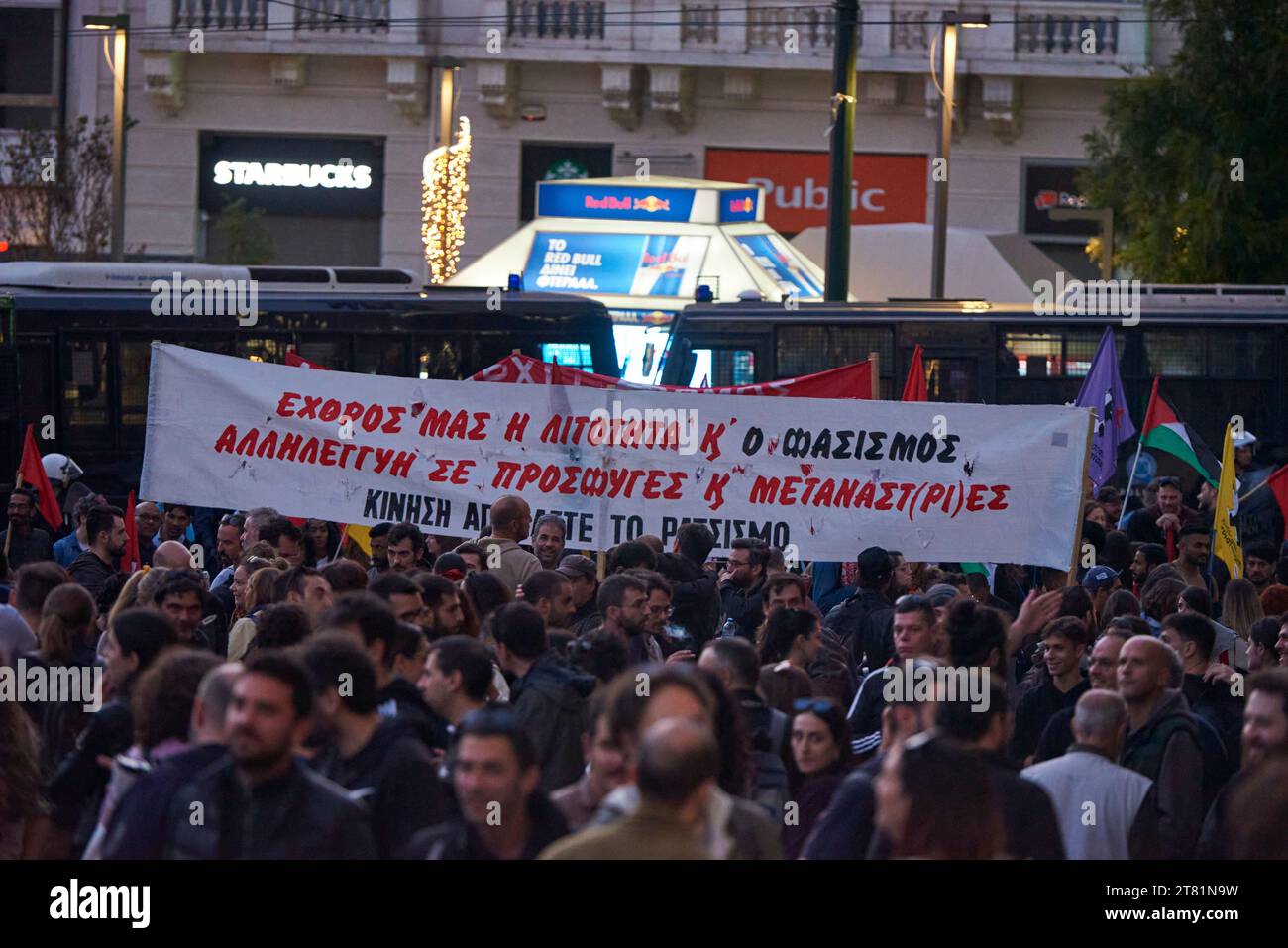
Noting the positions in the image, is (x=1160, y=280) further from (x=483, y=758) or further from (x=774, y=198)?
(x=483, y=758)

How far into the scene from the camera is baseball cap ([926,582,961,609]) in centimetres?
927

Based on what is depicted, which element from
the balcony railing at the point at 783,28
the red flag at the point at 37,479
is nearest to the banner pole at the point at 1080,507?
the red flag at the point at 37,479

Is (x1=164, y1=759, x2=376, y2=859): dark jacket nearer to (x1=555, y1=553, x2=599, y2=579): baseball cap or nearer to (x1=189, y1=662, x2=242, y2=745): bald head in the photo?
(x1=189, y1=662, x2=242, y2=745): bald head

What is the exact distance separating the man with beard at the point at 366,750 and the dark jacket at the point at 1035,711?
11.0 feet

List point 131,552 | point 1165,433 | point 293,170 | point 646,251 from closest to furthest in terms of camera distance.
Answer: point 131,552, point 1165,433, point 646,251, point 293,170

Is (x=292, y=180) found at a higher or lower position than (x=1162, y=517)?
higher

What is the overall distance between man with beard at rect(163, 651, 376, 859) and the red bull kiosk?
18183 mm

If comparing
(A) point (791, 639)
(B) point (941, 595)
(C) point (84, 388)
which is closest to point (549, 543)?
(B) point (941, 595)

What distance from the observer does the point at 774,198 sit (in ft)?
102

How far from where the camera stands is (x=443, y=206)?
26312mm

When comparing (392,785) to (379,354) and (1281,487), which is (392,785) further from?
(379,354)

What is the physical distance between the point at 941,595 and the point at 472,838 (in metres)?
4.73

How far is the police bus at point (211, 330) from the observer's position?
59.8 ft

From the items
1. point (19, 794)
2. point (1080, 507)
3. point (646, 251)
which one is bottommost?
point (19, 794)
